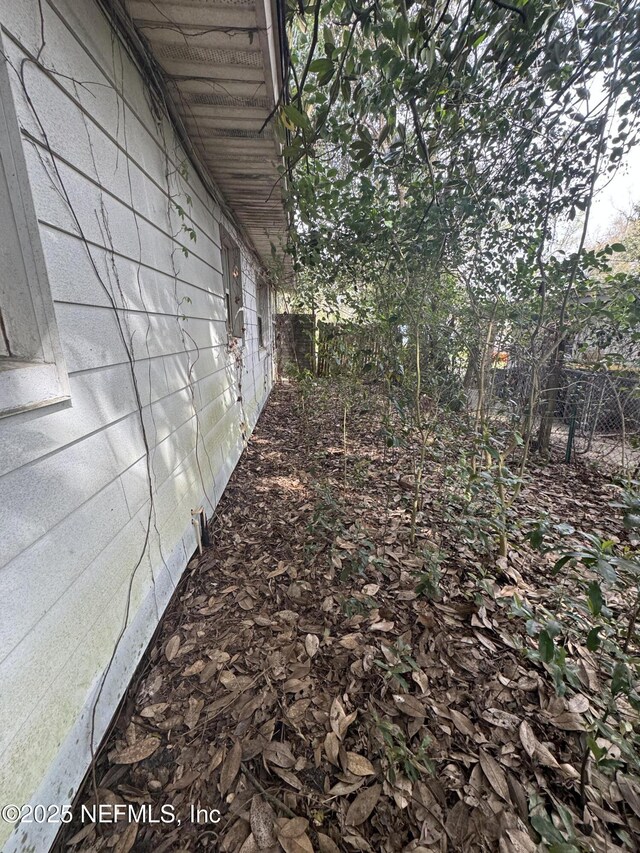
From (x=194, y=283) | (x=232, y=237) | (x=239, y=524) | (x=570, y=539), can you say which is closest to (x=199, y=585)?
(x=239, y=524)

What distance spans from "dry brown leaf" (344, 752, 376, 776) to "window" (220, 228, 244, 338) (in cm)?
359

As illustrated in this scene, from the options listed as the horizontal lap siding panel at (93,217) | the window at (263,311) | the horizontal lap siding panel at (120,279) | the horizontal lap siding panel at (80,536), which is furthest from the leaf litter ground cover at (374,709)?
the window at (263,311)

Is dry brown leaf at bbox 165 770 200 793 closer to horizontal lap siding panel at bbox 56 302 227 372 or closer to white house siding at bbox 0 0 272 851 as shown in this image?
white house siding at bbox 0 0 272 851

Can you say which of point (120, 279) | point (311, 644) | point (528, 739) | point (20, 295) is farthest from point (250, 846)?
point (120, 279)

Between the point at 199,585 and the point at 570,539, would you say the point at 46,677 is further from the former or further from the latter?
the point at 570,539

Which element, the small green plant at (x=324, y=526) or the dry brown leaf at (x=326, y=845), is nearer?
the dry brown leaf at (x=326, y=845)

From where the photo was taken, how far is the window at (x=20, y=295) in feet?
2.95

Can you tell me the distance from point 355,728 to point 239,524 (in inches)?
64.2

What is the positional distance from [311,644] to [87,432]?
138 cm

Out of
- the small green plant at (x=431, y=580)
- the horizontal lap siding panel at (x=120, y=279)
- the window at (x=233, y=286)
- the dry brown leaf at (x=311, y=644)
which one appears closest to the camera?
the horizontal lap siding panel at (x=120, y=279)

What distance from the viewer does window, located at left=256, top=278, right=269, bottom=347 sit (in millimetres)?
6312

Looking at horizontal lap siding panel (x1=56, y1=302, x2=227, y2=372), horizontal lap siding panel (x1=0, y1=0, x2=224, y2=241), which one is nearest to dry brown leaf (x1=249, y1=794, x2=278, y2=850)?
horizontal lap siding panel (x1=56, y1=302, x2=227, y2=372)

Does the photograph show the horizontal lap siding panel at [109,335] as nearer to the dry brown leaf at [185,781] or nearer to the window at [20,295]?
the window at [20,295]

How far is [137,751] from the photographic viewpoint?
4.04 feet
